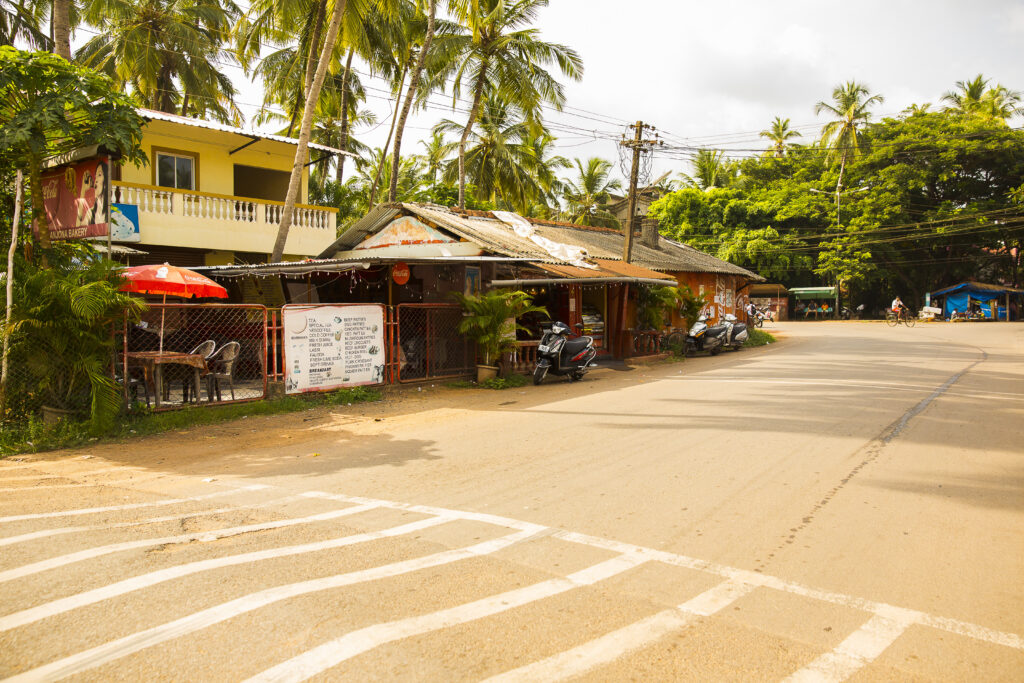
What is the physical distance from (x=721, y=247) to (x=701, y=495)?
151 ft

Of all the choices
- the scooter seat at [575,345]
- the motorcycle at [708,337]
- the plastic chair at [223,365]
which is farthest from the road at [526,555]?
the motorcycle at [708,337]

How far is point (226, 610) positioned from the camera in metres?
3.49

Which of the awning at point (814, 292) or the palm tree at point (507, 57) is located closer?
the palm tree at point (507, 57)

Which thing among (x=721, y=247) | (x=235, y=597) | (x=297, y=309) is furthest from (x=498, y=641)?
(x=721, y=247)

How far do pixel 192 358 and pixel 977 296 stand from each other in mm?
49198

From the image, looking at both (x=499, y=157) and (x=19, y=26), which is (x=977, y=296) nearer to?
(x=499, y=157)

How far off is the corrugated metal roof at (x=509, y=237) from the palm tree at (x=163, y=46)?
11.3 m

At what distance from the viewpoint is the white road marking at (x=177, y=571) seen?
3.46 metres

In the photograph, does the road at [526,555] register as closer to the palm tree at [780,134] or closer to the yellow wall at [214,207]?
the yellow wall at [214,207]

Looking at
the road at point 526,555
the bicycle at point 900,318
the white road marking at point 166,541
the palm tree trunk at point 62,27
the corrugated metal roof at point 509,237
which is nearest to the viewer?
the road at point 526,555

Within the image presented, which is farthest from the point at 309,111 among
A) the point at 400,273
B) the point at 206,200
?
the point at 206,200

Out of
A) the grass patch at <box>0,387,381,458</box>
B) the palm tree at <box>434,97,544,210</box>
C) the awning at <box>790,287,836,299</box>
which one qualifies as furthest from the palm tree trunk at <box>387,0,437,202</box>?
the awning at <box>790,287,836,299</box>

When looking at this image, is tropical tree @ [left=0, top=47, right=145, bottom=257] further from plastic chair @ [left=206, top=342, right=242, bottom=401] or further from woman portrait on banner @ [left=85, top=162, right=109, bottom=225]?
plastic chair @ [left=206, top=342, right=242, bottom=401]

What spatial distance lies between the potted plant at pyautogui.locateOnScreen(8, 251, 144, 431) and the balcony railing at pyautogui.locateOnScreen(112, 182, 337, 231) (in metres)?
9.10
